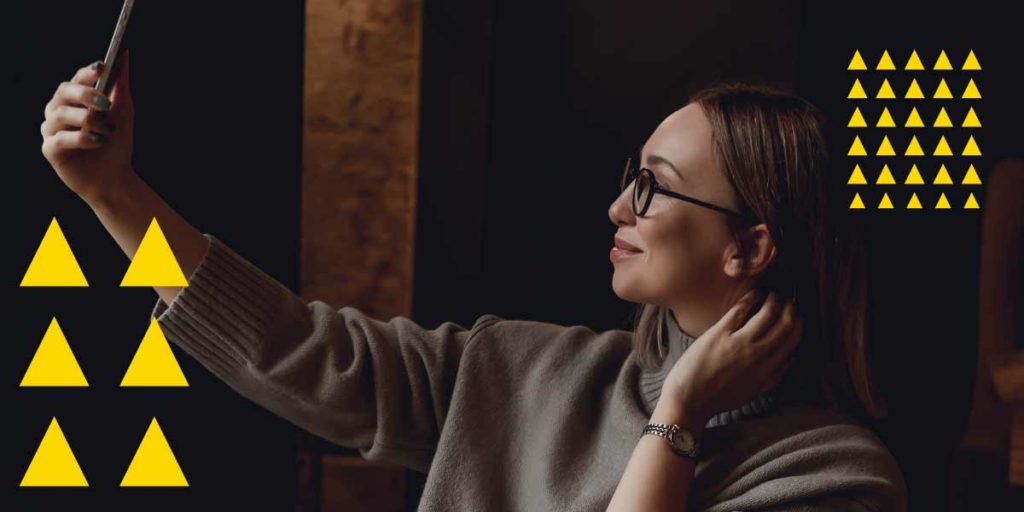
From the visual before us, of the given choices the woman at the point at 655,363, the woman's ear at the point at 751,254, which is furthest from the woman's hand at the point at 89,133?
the woman's ear at the point at 751,254

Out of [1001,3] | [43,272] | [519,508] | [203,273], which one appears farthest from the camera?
[1001,3]

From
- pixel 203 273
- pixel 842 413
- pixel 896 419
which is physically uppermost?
pixel 203 273

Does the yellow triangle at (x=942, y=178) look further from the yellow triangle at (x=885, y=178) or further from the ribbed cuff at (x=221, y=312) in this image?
the ribbed cuff at (x=221, y=312)

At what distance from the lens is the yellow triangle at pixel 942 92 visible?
2.98 m

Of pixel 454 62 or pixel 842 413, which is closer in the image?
pixel 842 413

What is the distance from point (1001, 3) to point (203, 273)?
91.5 inches

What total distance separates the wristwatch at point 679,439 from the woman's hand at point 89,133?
0.72 metres

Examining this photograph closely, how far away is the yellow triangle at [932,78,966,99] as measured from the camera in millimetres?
2979

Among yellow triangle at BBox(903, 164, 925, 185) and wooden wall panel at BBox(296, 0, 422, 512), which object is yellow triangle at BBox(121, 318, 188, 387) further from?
yellow triangle at BBox(903, 164, 925, 185)

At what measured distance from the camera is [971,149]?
303 centimetres

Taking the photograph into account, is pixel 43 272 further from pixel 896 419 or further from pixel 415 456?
pixel 896 419

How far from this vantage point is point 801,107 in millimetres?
1574

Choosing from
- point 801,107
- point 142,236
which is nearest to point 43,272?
point 142,236

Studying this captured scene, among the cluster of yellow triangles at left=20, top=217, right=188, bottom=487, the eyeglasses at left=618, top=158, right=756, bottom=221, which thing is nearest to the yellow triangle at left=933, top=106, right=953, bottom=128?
the eyeglasses at left=618, top=158, right=756, bottom=221
